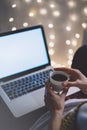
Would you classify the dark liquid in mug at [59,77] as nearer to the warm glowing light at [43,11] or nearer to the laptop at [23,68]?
the laptop at [23,68]

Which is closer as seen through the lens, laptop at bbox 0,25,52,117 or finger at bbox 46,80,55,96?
finger at bbox 46,80,55,96

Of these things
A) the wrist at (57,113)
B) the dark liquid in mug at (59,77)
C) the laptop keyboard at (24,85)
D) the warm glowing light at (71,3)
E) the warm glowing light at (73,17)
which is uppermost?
the dark liquid in mug at (59,77)

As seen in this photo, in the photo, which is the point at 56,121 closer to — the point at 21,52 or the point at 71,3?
the point at 21,52

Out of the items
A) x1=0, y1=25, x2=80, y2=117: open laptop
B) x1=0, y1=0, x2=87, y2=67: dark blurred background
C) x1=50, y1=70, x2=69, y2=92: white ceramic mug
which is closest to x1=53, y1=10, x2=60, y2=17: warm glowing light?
x1=0, y1=0, x2=87, y2=67: dark blurred background

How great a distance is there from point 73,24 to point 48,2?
0.17 meters

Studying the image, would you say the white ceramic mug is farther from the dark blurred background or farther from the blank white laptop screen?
the dark blurred background

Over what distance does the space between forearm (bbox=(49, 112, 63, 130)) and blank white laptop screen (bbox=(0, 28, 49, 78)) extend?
0.35m

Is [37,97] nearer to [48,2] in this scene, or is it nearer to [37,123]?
[37,123]

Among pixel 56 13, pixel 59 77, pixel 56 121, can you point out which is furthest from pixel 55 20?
pixel 56 121

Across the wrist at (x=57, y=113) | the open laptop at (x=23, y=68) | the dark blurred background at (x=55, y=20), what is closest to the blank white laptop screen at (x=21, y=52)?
the open laptop at (x=23, y=68)

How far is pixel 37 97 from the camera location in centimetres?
109

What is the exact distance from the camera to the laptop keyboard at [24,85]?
1110 millimetres

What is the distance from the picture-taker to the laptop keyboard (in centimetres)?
111

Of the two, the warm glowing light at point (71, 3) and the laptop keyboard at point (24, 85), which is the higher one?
the warm glowing light at point (71, 3)
